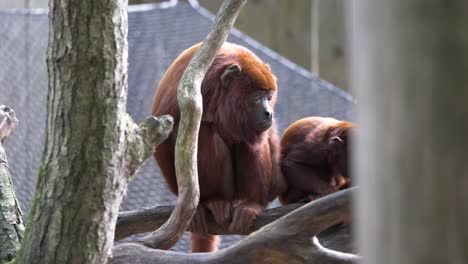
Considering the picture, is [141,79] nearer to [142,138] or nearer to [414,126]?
[142,138]

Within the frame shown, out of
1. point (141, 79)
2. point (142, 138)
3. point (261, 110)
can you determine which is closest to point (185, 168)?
point (142, 138)

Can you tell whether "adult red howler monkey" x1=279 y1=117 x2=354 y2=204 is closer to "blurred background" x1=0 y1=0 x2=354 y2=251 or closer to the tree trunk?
"blurred background" x1=0 y1=0 x2=354 y2=251

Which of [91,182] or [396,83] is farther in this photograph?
[91,182]

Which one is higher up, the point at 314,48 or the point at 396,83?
the point at 396,83

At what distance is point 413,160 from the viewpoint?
1.26m

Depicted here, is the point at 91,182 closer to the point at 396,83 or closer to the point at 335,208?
the point at 335,208

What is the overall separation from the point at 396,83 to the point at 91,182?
1.23m

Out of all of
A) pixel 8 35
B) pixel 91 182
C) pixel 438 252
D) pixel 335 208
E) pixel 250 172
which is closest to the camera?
pixel 438 252

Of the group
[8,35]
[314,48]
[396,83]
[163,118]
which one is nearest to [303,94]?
[314,48]

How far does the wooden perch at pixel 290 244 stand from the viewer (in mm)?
2455

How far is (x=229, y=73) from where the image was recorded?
3.96m

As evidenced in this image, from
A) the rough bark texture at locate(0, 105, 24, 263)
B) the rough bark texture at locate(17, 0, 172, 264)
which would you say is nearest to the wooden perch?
the rough bark texture at locate(17, 0, 172, 264)

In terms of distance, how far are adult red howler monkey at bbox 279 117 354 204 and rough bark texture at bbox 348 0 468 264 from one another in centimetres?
280

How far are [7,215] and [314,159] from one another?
1.90m
